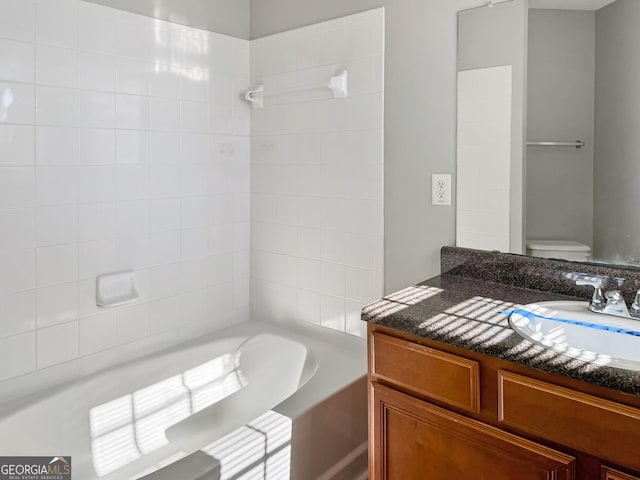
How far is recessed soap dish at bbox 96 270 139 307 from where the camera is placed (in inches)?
80.0

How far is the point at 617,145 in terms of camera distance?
1.56m

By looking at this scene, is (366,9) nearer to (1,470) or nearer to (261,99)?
(261,99)

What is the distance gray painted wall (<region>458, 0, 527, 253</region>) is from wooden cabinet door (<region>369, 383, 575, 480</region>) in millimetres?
752

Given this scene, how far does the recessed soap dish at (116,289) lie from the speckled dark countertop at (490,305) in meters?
1.18

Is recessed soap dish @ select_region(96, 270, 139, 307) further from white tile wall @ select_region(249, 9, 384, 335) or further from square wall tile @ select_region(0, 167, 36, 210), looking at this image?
white tile wall @ select_region(249, 9, 384, 335)

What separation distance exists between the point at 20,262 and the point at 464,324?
1617 mm

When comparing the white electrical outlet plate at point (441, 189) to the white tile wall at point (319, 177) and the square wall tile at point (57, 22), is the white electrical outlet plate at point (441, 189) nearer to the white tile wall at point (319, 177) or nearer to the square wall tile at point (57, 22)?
the white tile wall at point (319, 177)

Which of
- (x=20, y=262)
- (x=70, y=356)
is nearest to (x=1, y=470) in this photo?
(x=70, y=356)

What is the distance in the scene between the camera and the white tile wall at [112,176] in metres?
1.79

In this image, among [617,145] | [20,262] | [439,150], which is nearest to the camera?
[617,145]

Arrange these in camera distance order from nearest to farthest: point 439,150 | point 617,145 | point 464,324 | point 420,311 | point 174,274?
1. point 464,324
2. point 420,311
3. point 617,145
4. point 439,150
5. point 174,274

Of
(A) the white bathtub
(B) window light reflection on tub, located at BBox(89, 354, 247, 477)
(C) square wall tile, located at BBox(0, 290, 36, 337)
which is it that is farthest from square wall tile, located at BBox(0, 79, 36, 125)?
(B) window light reflection on tub, located at BBox(89, 354, 247, 477)

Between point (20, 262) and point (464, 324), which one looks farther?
point (20, 262)

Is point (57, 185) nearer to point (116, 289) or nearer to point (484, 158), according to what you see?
point (116, 289)
